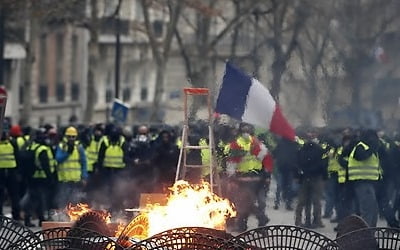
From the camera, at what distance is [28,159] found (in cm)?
2128

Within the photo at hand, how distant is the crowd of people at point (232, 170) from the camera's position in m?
18.9

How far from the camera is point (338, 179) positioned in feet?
68.6

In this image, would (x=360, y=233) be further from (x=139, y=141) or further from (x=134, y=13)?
(x=134, y=13)

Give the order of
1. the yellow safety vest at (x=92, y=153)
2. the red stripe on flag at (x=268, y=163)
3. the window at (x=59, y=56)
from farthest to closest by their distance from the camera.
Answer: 1. the window at (x=59, y=56)
2. the yellow safety vest at (x=92, y=153)
3. the red stripe on flag at (x=268, y=163)

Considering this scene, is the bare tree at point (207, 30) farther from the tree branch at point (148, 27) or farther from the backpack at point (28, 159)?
the backpack at point (28, 159)

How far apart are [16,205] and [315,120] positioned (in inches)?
190

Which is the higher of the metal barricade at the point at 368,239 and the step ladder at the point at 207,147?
the step ladder at the point at 207,147

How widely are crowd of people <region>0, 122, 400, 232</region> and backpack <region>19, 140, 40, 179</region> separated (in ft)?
0.05

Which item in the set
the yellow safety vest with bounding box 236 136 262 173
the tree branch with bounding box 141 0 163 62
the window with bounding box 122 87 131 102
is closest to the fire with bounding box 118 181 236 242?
the yellow safety vest with bounding box 236 136 262 173

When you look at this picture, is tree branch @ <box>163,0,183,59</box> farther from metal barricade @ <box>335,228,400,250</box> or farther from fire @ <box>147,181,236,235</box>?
metal barricade @ <box>335,228,400,250</box>

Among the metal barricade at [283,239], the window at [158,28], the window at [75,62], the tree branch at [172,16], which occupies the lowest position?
the metal barricade at [283,239]

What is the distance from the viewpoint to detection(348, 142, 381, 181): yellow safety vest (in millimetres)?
19422

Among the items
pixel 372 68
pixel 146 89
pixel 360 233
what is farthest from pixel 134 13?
pixel 360 233

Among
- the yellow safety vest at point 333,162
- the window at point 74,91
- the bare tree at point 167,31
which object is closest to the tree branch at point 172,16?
the bare tree at point 167,31
